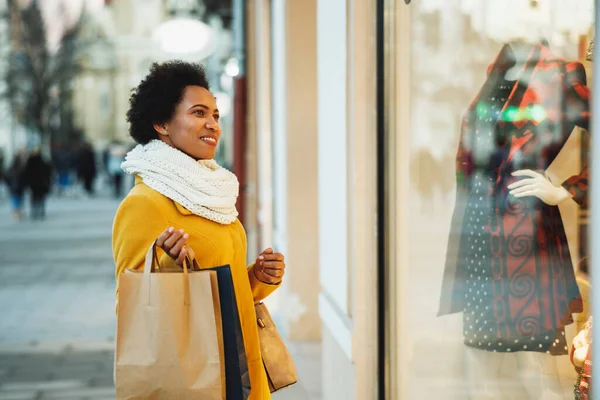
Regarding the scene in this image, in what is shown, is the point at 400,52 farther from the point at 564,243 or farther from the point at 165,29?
the point at 165,29

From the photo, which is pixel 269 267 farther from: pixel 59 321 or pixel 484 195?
pixel 59 321

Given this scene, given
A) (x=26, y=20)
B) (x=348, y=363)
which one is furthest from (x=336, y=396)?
(x=26, y=20)

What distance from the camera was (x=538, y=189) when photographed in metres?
3.25

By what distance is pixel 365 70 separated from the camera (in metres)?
4.44

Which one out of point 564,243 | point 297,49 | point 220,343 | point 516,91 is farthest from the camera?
point 297,49

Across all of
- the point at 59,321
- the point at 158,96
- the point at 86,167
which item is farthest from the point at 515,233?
the point at 86,167

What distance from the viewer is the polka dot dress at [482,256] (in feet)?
11.4

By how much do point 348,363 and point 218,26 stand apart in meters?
15.2

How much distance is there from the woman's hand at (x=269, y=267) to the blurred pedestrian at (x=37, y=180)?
20.8 metres

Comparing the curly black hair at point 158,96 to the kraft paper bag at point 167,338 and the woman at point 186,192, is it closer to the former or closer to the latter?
the woman at point 186,192

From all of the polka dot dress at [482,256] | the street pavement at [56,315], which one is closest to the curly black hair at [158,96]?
the polka dot dress at [482,256]

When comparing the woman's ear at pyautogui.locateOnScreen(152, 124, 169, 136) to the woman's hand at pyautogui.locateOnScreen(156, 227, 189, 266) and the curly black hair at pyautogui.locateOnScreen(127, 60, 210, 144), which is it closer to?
the curly black hair at pyautogui.locateOnScreen(127, 60, 210, 144)

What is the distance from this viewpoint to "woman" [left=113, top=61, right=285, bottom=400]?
2.78 m

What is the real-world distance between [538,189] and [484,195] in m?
0.31
